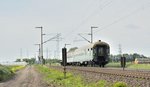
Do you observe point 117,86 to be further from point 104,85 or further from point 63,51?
point 63,51

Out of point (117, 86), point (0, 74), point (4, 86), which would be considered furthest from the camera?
point (0, 74)

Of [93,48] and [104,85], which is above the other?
[93,48]

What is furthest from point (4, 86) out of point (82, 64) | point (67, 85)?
point (82, 64)

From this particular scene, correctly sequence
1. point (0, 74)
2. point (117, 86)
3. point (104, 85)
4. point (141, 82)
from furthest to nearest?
point (0, 74) < point (104, 85) < point (141, 82) < point (117, 86)

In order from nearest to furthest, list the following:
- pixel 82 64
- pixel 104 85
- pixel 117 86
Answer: pixel 117 86, pixel 104 85, pixel 82 64

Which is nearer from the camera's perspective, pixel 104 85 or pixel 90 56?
pixel 104 85

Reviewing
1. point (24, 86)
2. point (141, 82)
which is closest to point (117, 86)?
point (141, 82)

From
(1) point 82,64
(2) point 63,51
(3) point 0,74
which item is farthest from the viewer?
(1) point 82,64

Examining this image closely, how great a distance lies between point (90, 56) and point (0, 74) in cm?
2408

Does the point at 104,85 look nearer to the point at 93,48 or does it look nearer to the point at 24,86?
the point at 24,86

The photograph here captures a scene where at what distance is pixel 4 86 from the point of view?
111ft

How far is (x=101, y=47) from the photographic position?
217 ft

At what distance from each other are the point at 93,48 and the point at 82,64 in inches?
513

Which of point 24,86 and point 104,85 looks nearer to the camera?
point 104,85
